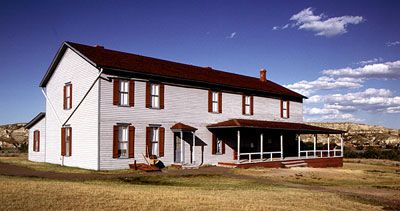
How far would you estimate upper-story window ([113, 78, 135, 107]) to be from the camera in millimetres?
25156

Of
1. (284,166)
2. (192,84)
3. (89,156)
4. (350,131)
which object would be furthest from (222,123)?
(350,131)

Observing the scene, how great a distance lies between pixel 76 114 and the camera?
2647cm

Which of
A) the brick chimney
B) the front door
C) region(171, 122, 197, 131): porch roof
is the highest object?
the brick chimney

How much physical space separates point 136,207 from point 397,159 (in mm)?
41225

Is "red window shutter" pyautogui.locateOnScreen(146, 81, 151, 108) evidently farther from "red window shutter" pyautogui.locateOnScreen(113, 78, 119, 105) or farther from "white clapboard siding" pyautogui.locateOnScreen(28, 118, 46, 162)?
"white clapboard siding" pyautogui.locateOnScreen(28, 118, 46, 162)

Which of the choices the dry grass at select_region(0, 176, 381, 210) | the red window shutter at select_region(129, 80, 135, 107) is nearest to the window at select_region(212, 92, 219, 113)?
the red window shutter at select_region(129, 80, 135, 107)

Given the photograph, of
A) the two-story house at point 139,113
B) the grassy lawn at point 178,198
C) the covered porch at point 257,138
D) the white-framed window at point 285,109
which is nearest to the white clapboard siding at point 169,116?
the two-story house at point 139,113

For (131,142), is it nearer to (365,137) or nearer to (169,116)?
(169,116)

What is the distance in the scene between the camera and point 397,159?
45219 mm

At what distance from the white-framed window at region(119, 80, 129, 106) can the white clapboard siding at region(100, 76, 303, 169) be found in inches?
15.9

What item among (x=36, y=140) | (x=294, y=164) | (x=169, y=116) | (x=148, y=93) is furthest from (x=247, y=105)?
(x=36, y=140)

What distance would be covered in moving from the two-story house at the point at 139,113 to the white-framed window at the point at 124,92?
0.14ft

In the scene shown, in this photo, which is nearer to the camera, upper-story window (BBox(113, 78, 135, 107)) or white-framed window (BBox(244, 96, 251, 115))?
upper-story window (BBox(113, 78, 135, 107))

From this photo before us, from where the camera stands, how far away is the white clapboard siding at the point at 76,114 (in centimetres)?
2461
